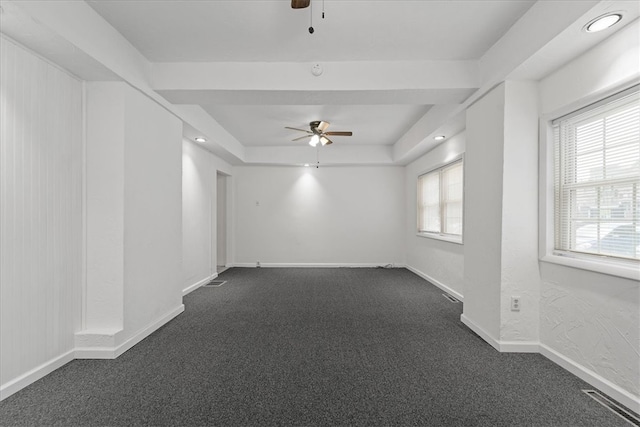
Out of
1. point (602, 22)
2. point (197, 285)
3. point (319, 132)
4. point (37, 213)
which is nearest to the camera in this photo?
point (602, 22)

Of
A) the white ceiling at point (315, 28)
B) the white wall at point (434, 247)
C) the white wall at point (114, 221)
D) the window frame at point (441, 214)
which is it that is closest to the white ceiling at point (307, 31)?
the white ceiling at point (315, 28)

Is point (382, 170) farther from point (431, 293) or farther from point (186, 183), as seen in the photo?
point (186, 183)

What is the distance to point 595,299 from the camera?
191 cm

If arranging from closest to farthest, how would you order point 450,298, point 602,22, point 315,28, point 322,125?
1. point 602,22
2. point 315,28
3. point 450,298
4. point 322,125

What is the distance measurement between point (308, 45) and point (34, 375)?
10.9 ft

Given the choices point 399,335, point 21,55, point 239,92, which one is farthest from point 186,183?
point 399,335

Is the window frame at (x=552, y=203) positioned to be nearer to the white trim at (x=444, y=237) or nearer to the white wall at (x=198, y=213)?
the white trim at (x=444, y=237)

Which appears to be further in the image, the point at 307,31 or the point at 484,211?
the point at 484,211

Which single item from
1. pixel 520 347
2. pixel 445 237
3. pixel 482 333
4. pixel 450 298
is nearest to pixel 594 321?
pixel 520 347

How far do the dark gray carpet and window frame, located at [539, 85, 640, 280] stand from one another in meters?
0.85

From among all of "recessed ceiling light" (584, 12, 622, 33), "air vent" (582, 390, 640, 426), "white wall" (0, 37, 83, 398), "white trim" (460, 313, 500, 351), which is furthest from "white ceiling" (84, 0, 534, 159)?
"air vent" (582, 390, 640, 426)

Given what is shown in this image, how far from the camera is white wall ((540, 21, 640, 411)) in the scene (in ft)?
5.54

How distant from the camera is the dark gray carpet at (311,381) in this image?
163 cm

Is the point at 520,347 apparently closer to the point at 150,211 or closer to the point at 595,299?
the point at 595,299
